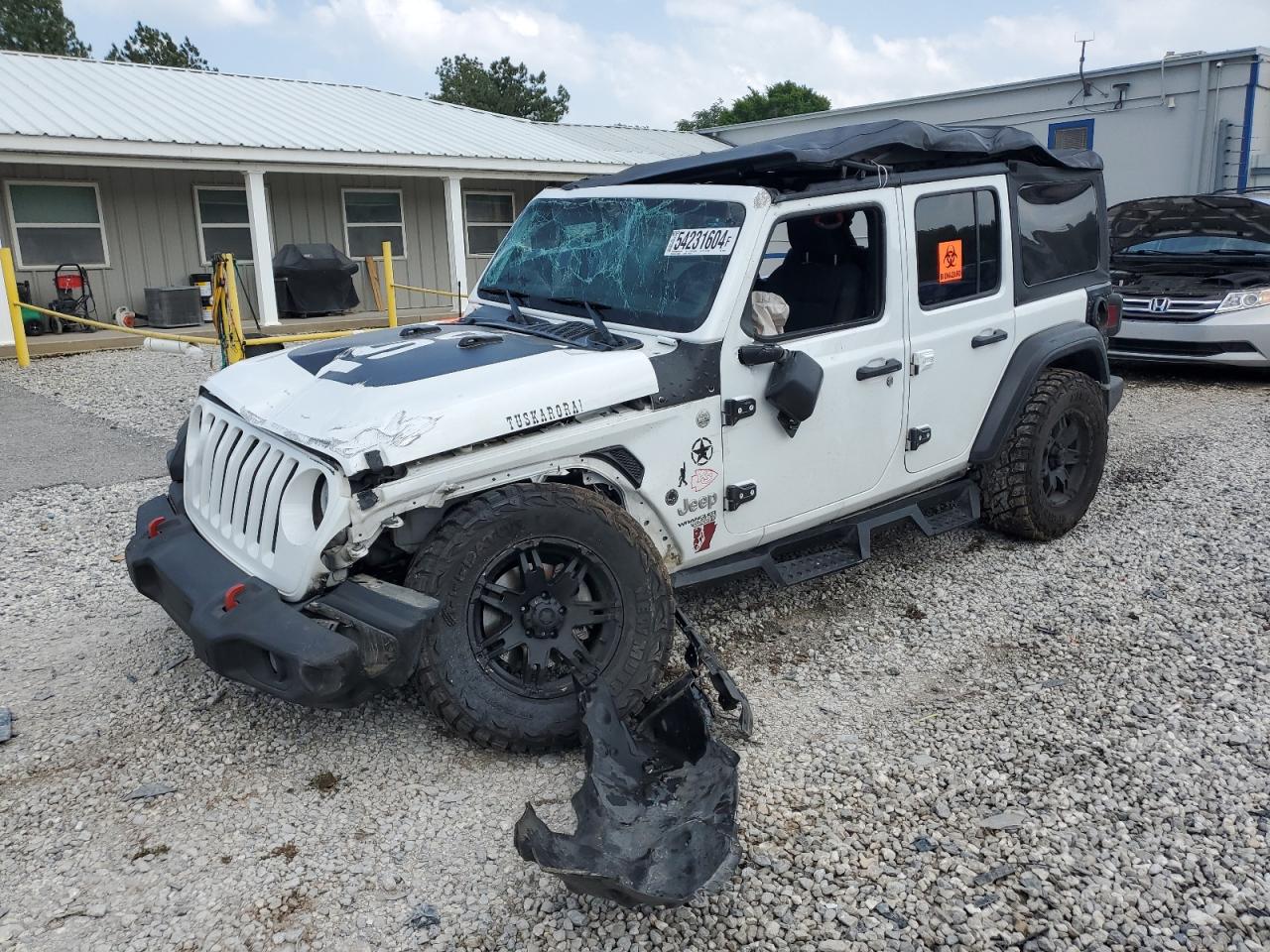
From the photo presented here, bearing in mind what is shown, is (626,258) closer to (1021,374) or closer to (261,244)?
(1021,374)

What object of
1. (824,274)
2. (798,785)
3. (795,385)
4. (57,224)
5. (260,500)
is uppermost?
(57,224)

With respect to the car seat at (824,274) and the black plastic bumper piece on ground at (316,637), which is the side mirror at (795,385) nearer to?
the car seat at (824,274)

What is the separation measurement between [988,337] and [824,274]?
2.92ft

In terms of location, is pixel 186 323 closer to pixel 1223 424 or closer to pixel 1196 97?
pixel 1223 424

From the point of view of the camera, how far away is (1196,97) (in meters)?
18.0

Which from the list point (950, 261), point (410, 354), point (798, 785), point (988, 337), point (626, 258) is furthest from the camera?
point (988, 337)

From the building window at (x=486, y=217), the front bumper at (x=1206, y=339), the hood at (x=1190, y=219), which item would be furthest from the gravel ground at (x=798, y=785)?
the building window at (x=486, y=217)

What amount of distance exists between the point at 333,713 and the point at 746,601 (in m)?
1.97

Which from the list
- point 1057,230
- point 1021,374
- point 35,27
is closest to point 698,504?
point 1021,374

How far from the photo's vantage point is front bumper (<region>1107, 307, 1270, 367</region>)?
9117 millimetres

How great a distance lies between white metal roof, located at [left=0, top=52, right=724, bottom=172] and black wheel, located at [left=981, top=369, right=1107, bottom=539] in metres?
12.4

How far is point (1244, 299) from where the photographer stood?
9133 millimetres

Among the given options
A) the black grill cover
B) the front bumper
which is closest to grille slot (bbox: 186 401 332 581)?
the front bumper

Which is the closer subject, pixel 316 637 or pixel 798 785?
pixel 316 637
